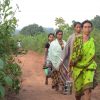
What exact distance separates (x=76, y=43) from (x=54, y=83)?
3.14 meters

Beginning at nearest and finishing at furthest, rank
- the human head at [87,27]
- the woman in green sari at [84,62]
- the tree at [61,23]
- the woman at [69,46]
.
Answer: the woman in green sari at [84,62]
the human head at [87,27]
the woman at [69,46]
the tree at [61,23]

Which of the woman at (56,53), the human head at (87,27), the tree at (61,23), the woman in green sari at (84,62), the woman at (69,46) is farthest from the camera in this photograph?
the tree at (61,23)

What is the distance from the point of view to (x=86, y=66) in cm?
701

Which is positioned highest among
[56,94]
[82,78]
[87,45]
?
[87,45]

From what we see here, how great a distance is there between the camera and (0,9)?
7.64 metres

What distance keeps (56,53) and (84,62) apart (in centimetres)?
285

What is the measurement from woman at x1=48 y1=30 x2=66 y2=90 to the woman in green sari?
2.55m

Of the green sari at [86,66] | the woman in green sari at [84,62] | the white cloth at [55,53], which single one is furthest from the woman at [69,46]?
the white cloth at [55,53]

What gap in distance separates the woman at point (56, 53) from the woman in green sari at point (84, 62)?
2.55m

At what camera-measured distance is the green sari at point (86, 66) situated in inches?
273

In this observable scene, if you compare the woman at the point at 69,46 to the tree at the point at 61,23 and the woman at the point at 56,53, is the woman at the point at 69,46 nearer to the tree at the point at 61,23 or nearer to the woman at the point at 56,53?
the woman at the point at 56,53

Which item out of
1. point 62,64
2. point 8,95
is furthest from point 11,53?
point 62,64

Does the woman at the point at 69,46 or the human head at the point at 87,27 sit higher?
the human head at the point at 87,27

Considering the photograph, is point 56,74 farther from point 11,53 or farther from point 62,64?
point 11,53
